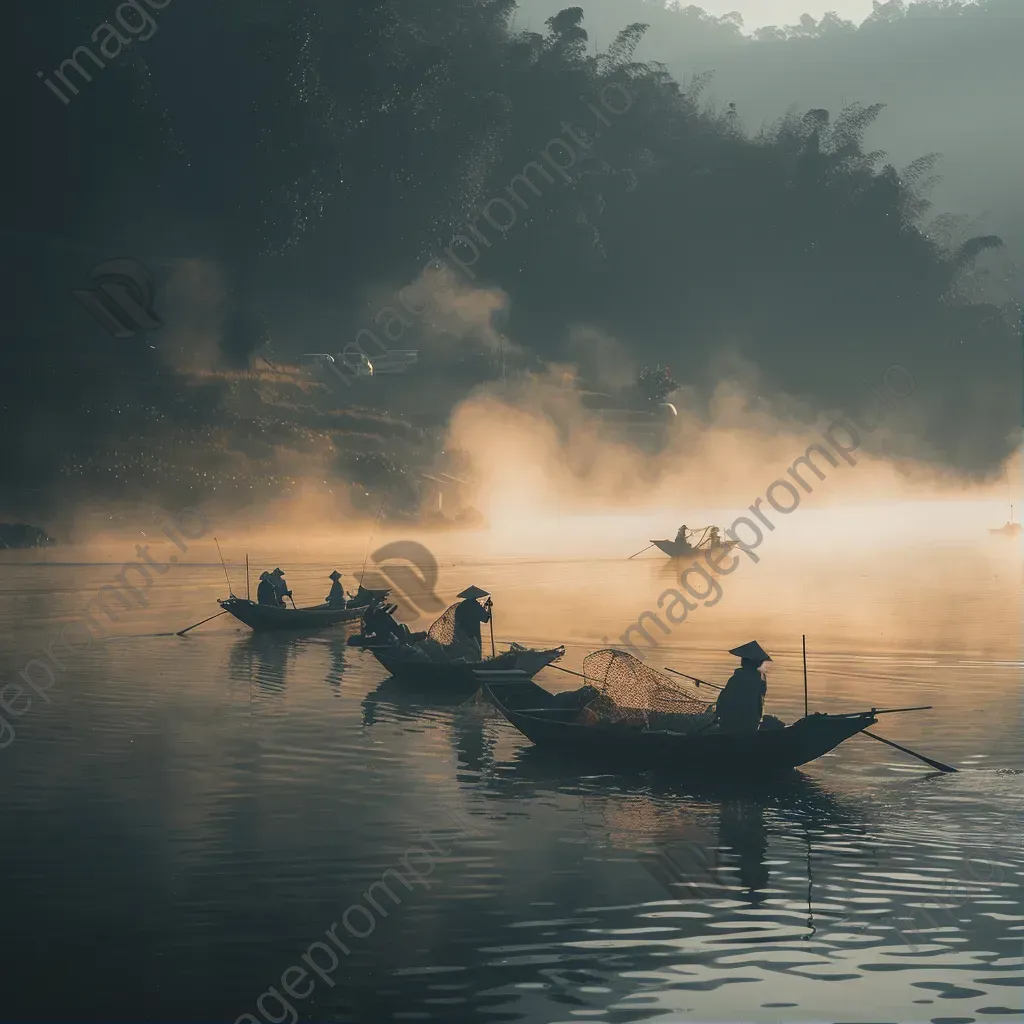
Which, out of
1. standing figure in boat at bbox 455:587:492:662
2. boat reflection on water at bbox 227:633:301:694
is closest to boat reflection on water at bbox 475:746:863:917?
standing figure in boat at bbox 455:587:492:662

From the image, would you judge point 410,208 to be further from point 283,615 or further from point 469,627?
point 469,627

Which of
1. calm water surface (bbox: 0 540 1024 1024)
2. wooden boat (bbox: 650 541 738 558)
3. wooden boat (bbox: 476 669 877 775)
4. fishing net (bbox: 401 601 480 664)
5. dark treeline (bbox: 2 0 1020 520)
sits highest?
dark treeline (bbox: 2 0 1020 520)

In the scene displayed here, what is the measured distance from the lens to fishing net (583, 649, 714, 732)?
980 inches

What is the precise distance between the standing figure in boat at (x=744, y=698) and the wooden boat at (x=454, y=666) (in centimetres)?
762

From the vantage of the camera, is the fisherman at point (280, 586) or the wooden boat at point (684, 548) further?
the wooden boat at point (684, 548)

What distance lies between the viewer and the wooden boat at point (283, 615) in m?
47.6

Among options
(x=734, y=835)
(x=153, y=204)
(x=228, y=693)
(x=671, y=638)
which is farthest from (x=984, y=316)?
(x=734, y=835)

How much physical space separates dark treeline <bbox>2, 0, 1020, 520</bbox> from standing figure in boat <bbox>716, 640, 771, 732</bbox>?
194 ft

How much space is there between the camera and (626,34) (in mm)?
124625

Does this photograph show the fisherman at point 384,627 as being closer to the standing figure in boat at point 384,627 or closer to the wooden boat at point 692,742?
the standing figure in boat at point 384,627

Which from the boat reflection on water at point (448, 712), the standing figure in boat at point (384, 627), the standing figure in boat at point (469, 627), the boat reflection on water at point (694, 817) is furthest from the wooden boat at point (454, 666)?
the boat reflection on water at point (694, 817)

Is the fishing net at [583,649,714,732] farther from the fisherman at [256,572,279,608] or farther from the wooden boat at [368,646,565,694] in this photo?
the fisherman at [256,572,279,608]

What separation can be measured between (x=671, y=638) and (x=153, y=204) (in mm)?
47478

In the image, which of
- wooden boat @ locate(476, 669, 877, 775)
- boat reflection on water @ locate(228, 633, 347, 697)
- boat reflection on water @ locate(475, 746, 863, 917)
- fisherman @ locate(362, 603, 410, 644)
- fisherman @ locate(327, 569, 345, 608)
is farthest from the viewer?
fisherman @ locate(327, 569, 345, 608)
